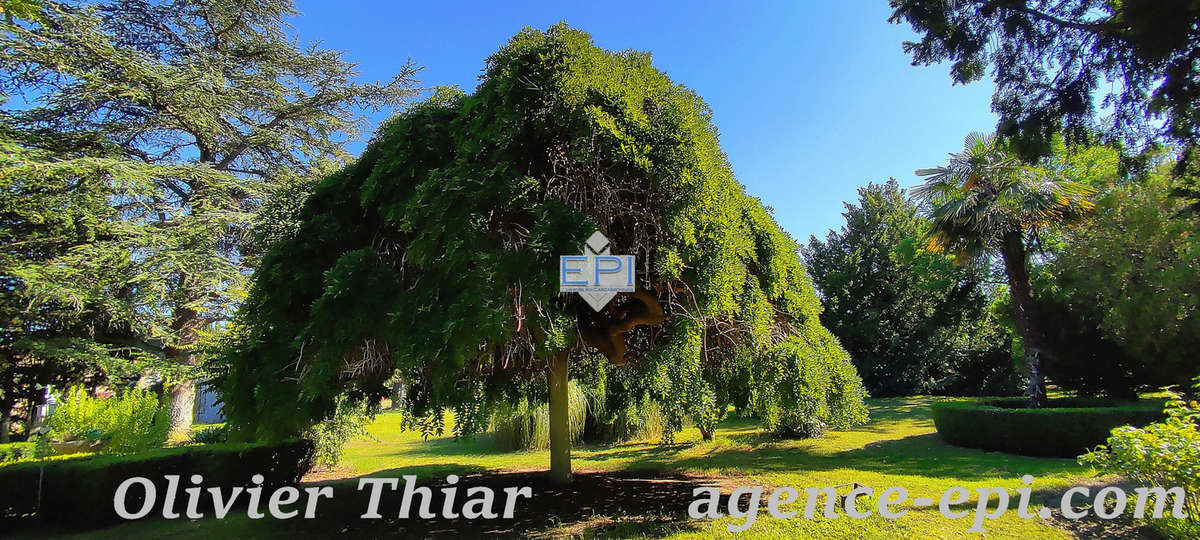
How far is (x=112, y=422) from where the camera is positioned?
8.77 meters

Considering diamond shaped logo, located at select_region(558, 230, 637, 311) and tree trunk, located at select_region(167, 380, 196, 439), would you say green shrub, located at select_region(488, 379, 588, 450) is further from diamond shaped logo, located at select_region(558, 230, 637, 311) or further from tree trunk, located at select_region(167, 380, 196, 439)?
tree trunk, located at select_region(167, 380, 196, 439)

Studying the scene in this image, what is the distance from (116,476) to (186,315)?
1035 cm

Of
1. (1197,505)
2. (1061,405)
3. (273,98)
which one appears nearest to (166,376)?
(273,98)

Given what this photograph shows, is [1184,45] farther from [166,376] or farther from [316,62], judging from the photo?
[166,376]

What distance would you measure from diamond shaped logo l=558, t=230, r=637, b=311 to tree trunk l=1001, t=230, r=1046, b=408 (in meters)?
11.7

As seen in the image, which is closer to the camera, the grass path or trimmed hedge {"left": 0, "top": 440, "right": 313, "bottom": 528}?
the grass path

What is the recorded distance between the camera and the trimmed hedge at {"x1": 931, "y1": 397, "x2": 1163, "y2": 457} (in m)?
9.39

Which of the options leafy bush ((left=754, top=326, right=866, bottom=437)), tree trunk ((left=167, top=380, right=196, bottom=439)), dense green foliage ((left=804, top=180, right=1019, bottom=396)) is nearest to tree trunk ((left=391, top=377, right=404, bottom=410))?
leafy bush ((left=754, top=326, right=866, bottom=437))

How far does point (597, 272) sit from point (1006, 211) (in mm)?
Result: 12092

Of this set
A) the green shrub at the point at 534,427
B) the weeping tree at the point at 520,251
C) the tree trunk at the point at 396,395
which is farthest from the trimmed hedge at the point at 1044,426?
the tree trunk at the point at 396,395

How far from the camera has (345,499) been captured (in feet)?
23.0

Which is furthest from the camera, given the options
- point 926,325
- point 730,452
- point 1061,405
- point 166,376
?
point 926,325

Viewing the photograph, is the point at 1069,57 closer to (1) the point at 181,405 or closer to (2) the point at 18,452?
(2) the point at 18,452

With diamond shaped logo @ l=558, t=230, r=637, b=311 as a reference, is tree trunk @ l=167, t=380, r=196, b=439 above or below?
below
